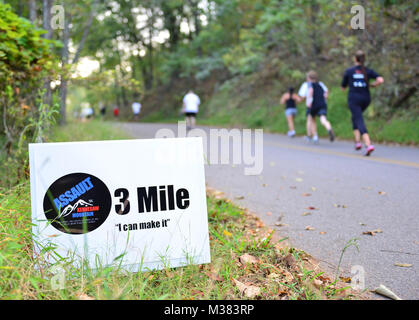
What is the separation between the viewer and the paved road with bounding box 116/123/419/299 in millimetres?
3381

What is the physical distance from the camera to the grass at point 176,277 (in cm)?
236

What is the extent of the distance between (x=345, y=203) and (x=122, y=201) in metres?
3.39

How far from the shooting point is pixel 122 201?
9.18 feet

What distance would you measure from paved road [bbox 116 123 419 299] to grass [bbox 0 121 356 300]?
44 centimetres

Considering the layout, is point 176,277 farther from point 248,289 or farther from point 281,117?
point 281,117

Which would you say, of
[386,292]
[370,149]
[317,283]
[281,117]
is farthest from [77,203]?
[281,117]

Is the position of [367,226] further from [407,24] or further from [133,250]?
[407,24]

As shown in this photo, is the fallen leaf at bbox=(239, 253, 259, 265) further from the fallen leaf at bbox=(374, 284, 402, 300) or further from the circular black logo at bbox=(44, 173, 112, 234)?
the circular black logo at bbox=(44, 173, 112, 234)

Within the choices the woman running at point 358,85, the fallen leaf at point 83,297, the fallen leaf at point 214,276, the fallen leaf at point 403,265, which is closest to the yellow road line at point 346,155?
the woman running at point 358,85

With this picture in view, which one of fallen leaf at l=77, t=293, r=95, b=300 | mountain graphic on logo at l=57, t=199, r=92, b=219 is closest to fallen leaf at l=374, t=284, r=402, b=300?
fallen leaf at l=77, t=293, r=95, b=300

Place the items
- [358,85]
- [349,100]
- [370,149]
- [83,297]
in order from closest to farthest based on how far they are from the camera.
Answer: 1. [83,297]
2. [370,149]
3. [358,85]
4. [349,100]

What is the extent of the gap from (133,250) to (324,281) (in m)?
1.28

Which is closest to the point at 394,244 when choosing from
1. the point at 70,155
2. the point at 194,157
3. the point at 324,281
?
the point at 324,281
